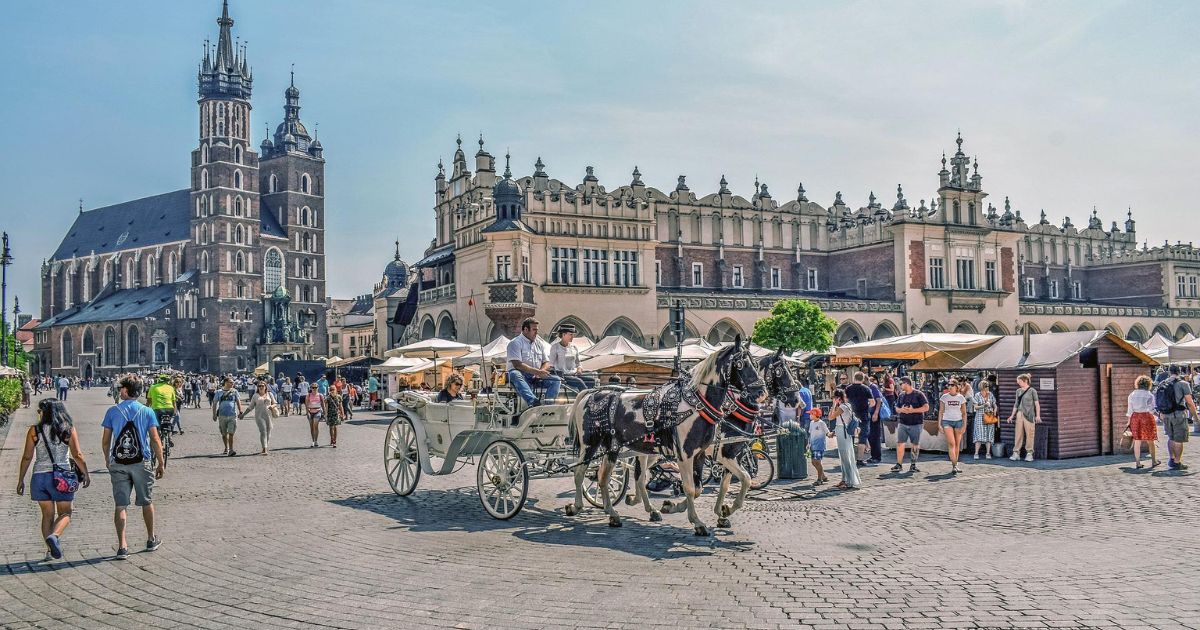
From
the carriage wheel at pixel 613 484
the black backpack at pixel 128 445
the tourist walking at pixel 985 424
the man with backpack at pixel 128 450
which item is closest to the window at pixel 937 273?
the tourist walking at pixel 985 424

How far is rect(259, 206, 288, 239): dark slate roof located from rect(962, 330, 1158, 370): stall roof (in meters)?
110

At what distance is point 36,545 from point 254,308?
10787cm

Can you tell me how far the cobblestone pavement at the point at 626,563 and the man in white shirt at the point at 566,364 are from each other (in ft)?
5.61

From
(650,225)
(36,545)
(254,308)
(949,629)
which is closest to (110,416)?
(36,545)

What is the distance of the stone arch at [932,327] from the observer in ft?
183

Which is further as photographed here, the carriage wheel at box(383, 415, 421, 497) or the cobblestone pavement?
the carriage wheel at box(383, 415, 421, 497)

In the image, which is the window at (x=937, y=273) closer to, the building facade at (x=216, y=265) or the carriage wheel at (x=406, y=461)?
the carriage wheel at (x=406, y=461)

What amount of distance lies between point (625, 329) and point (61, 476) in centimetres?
3951

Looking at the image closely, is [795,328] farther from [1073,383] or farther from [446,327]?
[1073,383]

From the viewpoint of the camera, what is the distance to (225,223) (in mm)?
111375

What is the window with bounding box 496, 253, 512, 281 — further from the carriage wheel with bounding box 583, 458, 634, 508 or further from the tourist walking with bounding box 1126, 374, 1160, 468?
the carriage wheel with bounding box 583, 458, 634, 508

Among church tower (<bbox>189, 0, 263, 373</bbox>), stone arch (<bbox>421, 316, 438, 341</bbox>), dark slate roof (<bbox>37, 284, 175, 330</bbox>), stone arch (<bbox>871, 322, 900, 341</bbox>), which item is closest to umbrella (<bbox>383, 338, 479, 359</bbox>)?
stone arch (<bbox>421, 316, 438, 341</bbox>)

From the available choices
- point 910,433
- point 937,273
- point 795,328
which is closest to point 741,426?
point 910,433

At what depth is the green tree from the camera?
148 ft
